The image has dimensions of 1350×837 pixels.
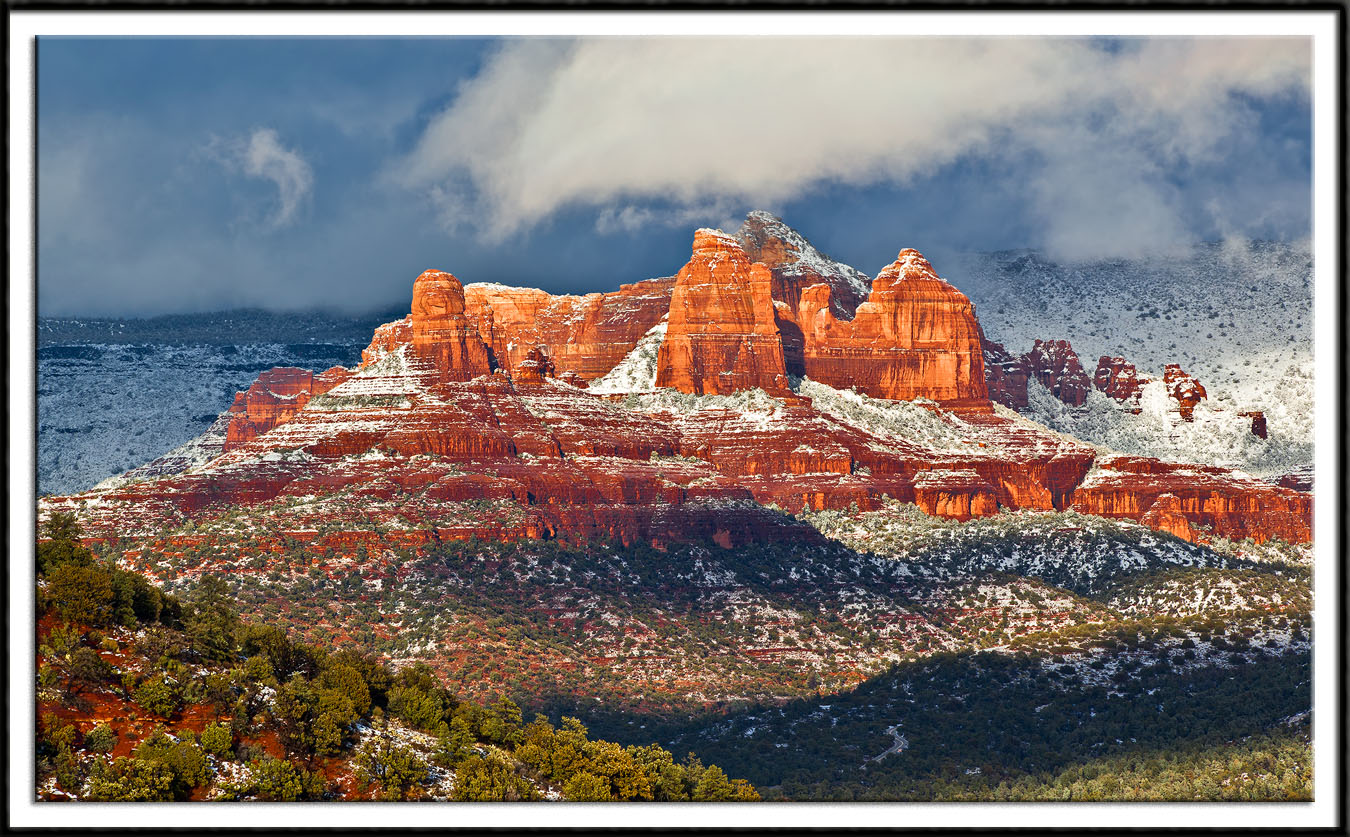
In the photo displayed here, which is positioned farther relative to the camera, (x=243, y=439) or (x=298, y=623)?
(x=243, y=439)

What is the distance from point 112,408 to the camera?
180 meters

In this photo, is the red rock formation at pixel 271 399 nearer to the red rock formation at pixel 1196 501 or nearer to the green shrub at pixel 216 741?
the red rock formation at pixel 1196 501

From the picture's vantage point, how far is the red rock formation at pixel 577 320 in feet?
579

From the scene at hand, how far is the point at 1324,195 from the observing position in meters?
47.7

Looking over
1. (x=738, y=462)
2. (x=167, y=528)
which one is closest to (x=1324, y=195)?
(x=167, y=528)

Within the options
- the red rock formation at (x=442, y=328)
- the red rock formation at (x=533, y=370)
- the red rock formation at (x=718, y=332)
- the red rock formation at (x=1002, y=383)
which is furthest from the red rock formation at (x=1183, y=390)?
the red rock formation at (x=442, y=328)

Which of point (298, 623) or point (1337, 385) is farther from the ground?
point (1337, 385)

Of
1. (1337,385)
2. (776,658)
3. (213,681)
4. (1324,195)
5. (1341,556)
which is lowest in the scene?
(776,658)

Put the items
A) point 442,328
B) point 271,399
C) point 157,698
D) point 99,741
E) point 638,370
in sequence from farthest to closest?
point 271,399 → point 638,370 → point 442,328 → point 157,698 → point 99,741

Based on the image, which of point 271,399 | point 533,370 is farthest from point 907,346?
point 271,399

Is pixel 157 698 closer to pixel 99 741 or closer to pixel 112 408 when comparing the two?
pixel 99 741

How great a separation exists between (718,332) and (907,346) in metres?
22.4

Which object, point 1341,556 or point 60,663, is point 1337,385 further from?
point 60,663

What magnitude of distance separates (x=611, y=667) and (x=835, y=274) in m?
98.9
